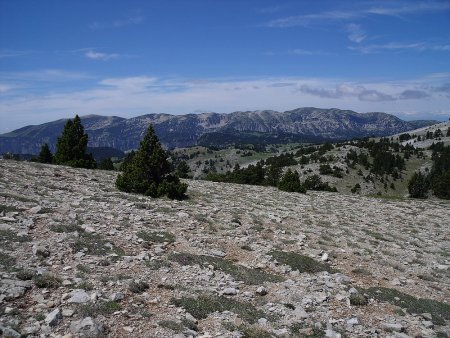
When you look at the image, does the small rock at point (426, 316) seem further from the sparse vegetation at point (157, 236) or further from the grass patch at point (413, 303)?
the sparse vegetation at point (157, 236)

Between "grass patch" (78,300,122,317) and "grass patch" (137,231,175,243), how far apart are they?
18.5 ft

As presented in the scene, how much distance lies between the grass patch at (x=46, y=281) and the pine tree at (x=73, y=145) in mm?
34722

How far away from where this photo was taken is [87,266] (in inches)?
448

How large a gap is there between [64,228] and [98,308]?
20.7 ft

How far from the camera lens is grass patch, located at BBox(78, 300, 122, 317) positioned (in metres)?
8.71

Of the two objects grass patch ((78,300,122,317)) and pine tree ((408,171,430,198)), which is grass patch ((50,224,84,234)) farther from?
pine tree ((408,171,430,198))

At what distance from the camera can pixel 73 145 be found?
43781 mm

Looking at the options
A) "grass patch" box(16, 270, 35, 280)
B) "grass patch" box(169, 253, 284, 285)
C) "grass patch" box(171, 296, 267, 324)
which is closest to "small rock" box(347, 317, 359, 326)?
"grass patch" box(171, 296, 267, 324)

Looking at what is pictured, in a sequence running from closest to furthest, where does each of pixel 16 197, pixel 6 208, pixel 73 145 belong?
1. pixel 6 208
2. pixel 16 197
3. pixel 73 145

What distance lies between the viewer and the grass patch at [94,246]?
12645 mm

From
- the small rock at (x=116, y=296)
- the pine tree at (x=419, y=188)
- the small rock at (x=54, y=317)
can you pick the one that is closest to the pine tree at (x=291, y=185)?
the small rock at (x=116, y=296)

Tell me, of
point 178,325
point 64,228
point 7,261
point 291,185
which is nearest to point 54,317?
point 178,325

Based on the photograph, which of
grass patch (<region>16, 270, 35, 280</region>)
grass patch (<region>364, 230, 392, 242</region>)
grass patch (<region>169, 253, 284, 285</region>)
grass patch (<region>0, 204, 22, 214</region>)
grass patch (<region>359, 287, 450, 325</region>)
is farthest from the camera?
grass patch (<region>364, 230, 392, 242</region>)

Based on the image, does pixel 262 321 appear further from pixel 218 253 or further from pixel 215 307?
pixel 218 253
